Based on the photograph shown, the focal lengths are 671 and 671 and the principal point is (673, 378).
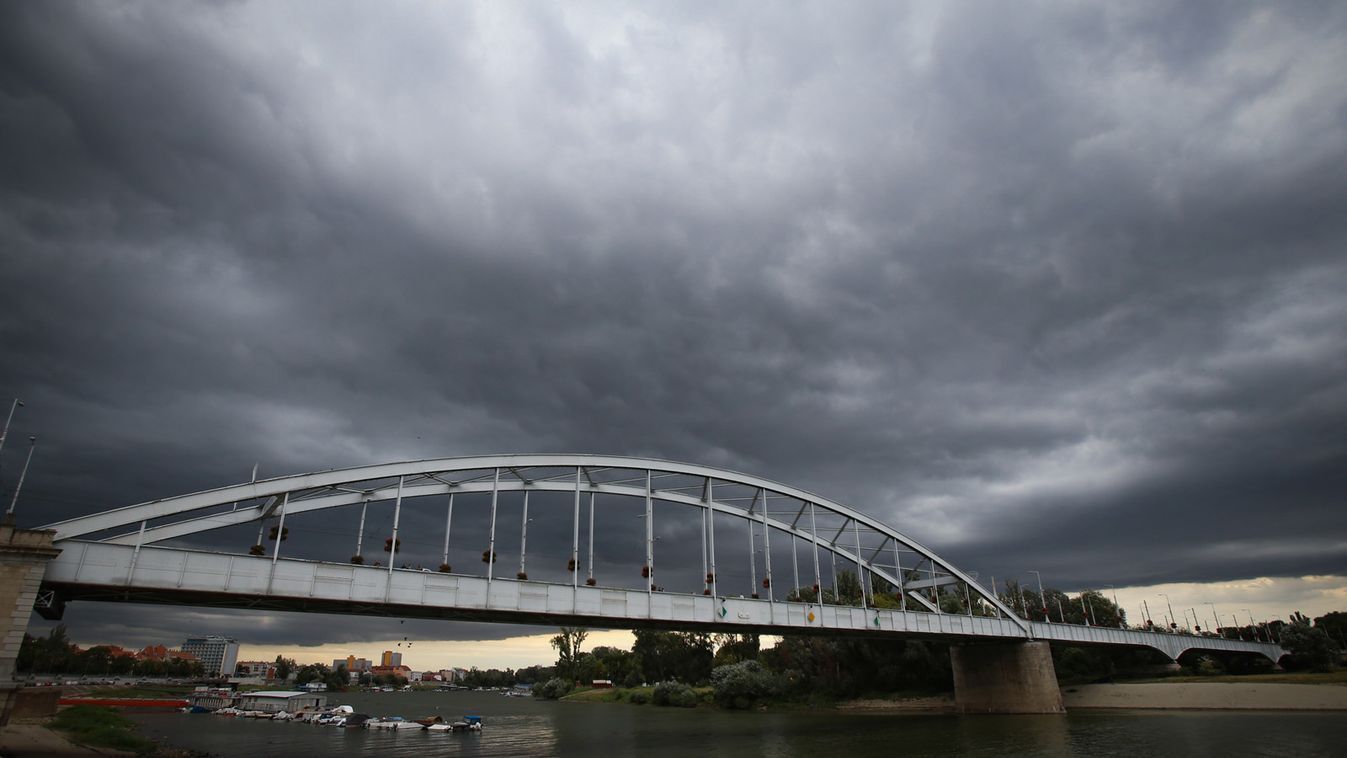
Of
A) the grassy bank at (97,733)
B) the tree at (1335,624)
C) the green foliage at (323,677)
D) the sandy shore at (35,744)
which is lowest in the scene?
the green foliage at (323,677)

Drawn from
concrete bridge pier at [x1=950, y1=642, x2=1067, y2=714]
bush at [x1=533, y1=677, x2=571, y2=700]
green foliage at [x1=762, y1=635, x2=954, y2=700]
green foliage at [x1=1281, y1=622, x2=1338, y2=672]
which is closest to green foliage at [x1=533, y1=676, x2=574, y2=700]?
bush at [x1=533, y1=677, x2=571, y2=700]

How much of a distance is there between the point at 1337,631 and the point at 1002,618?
99935 mm

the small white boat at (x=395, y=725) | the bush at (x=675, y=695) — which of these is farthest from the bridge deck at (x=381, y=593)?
the bush at (x=675, y=695)

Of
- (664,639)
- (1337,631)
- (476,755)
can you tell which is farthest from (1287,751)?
(1337,631)

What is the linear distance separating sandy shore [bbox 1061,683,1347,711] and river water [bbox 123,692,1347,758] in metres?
3.88

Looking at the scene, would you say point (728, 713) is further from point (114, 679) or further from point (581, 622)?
point (114, 679)

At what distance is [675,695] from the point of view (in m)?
83.9

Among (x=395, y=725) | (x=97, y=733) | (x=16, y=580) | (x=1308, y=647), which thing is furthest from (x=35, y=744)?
(x=1308, y=647)

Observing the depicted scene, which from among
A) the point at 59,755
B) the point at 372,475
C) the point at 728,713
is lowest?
the point at 728,713

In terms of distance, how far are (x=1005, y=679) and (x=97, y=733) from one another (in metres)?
61.1

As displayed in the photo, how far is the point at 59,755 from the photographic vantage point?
21.9 meters

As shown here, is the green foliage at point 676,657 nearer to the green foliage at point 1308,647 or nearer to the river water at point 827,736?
the river water at point 827,736

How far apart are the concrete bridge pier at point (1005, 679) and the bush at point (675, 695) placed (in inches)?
1316

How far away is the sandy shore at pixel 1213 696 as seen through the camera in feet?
163
